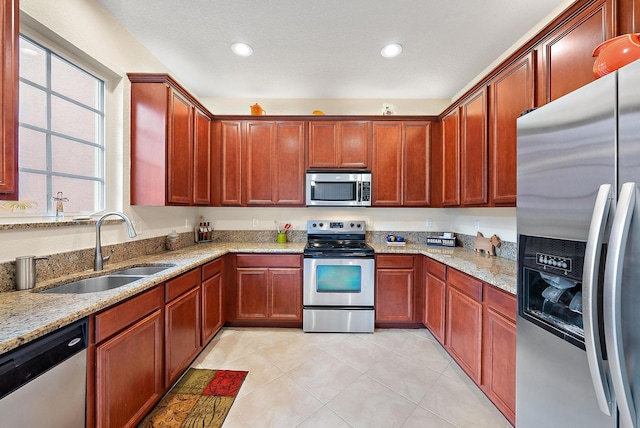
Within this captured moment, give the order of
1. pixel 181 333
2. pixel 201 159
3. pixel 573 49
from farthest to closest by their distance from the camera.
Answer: pixel 201 159
pixel 181 333
pixel 573 49

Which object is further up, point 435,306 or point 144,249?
point 144,249

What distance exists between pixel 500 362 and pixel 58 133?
338 centimetres

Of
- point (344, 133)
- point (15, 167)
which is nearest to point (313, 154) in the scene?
point (344, 133)

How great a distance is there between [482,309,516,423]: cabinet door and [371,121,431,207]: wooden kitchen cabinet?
1.66 metres

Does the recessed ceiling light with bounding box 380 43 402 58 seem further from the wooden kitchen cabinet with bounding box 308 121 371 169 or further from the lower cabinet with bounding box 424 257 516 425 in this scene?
the lower cabinet with bounding box 424 257 516 425

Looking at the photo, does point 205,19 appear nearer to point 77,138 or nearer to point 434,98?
point 77,138

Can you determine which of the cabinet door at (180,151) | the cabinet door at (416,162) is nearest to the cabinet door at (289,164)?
the cabinet door at (180,151)

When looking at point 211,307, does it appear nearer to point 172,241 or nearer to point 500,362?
point 172,241

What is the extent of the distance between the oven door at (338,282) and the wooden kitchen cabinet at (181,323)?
3.64ft

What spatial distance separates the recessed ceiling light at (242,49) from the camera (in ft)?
7.70

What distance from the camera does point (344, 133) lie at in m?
3.14

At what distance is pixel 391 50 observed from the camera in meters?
2.39

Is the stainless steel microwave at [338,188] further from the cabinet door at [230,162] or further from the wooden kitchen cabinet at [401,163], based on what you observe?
the cabinet door at [230,162]

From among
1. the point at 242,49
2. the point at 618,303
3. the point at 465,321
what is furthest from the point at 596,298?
the point at 242,49
